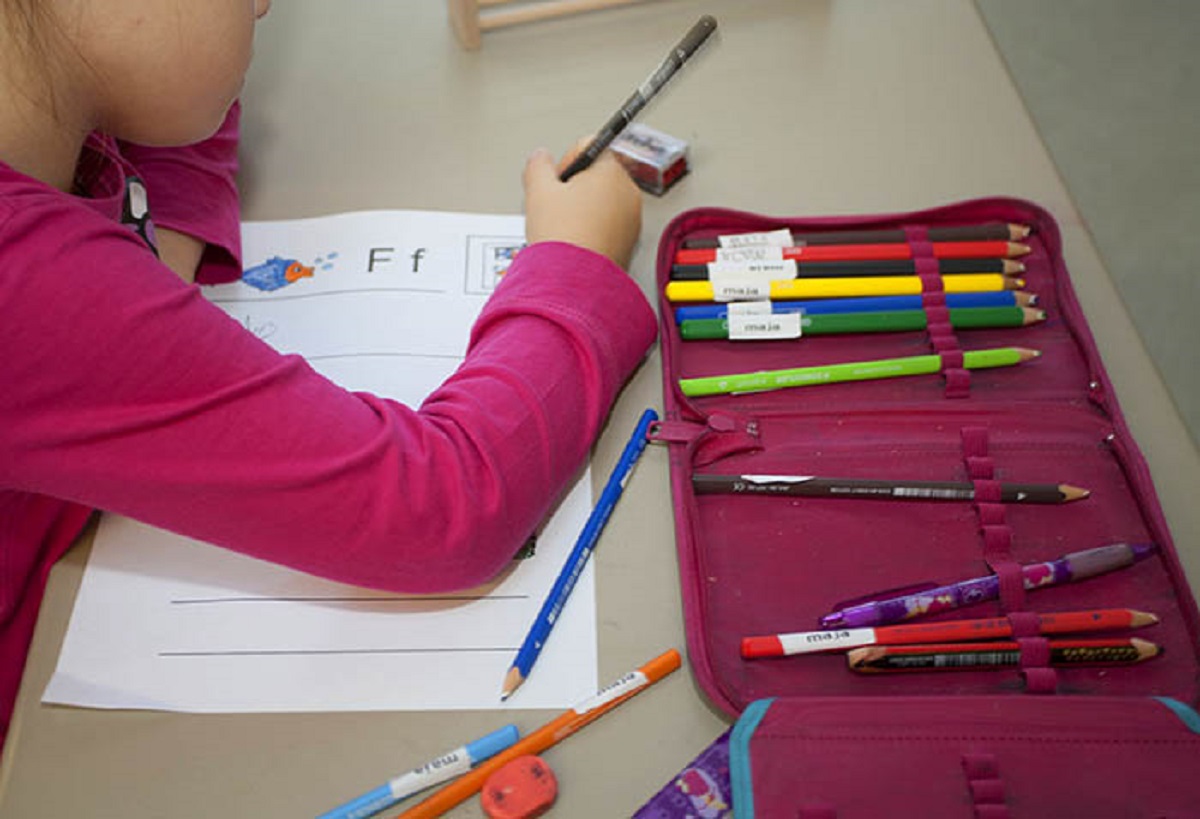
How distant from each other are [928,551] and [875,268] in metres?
0.20

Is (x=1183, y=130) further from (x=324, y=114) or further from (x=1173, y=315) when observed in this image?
(x=324, y=114)

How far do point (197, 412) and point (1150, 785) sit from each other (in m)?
0.47

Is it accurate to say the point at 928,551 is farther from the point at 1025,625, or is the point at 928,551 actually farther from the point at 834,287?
the point at 834,287

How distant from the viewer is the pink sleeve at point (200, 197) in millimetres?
682

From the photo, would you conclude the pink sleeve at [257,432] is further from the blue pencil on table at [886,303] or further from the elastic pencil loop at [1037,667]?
the elastic pencil loop at [1037,667]

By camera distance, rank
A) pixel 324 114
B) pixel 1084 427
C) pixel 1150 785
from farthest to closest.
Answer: pixel 324 114, pixel 1084 427, pixel 1150 785

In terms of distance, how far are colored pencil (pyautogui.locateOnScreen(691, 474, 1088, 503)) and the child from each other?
3.9 inches

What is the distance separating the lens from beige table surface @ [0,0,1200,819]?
1.58ft

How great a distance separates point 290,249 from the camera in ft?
2.33

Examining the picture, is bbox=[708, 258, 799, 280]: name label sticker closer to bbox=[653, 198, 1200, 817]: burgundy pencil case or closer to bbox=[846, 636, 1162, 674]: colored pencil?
bbox=[653, 198, 1200, 817]: burgundy pencil case

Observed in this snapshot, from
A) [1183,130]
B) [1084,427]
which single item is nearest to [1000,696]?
[1084,427]

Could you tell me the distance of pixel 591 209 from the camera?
66cm

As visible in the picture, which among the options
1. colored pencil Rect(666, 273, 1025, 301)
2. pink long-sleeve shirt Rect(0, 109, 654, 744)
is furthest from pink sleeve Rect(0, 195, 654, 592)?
colored pencil Rect(666, 273, 1025, 301)

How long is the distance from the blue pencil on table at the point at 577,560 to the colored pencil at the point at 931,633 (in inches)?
4.0
